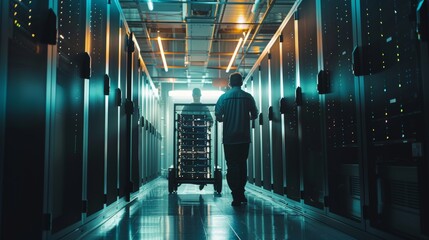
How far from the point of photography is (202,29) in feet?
25.3

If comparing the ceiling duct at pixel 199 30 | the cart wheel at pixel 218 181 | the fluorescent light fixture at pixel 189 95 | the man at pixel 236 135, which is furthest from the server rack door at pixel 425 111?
the fluorescent light fixture at pixel 189 95

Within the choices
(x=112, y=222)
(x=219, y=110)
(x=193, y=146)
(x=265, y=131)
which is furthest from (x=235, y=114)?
(x=112, y=222)

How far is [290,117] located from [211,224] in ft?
5.17

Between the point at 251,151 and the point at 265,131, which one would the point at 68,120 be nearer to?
the point at 265,131

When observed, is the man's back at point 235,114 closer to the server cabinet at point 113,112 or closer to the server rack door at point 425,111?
the server cabinet at point 113,112

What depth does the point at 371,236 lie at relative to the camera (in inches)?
93.0

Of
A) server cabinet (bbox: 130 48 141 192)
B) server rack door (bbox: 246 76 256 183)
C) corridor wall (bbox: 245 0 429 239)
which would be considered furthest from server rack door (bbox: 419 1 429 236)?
server rack door (bbox: 246 76 256 183)

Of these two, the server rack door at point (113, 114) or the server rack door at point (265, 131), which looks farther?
the server rack door at point (265, 131)

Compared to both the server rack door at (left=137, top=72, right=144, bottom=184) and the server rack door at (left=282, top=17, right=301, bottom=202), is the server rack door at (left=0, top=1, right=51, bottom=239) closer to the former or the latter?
the server rack door at (left=282, top=17, right=301, bottom=202)

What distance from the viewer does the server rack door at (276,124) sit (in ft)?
15.9

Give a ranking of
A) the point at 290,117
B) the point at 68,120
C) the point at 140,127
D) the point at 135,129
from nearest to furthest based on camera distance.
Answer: the point at 68,120 → the point at 290,117 → the point at 135,129 → the point at 140,127

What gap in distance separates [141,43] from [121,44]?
508cm

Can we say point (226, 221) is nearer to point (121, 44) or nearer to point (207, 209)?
point (207, 209)

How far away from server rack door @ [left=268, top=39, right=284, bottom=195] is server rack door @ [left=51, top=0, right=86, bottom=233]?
2686 millimetres
